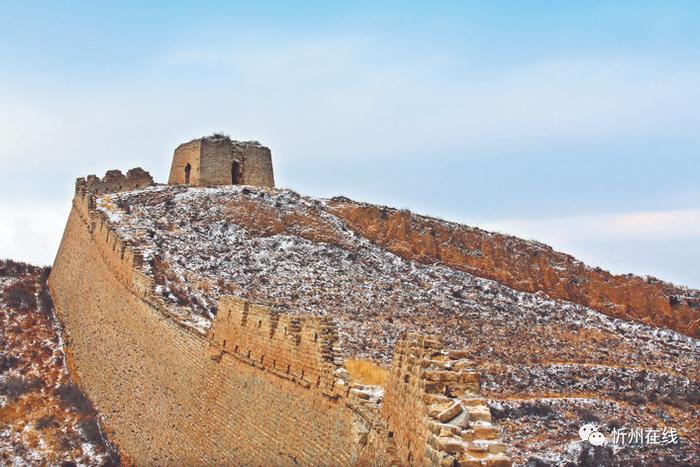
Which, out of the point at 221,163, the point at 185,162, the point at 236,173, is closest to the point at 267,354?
the point at 221,163

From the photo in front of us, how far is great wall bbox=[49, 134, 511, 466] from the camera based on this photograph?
6.43 m

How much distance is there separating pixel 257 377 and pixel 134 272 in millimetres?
10887

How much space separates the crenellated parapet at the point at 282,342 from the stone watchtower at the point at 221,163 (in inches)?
1005

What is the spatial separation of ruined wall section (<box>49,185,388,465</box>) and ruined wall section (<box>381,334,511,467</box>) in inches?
32.9

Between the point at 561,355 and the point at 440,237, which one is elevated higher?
the point at 440,237

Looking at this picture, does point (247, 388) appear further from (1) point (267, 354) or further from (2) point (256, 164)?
(2) point (256, 164)

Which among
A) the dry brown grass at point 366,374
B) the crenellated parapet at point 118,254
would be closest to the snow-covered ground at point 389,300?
the crenellated parapet at point 118,254

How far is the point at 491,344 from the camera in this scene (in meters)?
29.8

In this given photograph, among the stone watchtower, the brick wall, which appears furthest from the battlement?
the brick wall

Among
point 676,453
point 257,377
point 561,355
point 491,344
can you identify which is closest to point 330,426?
point 257,377

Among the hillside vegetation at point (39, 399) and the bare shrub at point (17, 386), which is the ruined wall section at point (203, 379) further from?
the bare shrub at point (17, 386)

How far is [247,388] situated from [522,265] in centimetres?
2987

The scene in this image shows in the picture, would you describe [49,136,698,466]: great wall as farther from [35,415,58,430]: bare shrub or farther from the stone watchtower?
[35,415,58,430]: bare shrub

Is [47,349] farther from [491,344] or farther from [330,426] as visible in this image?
[330,426]
